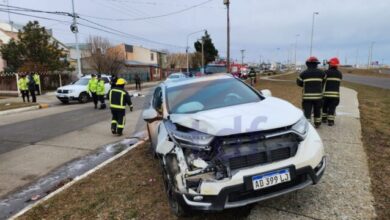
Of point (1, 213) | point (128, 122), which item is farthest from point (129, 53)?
point (1, 213)

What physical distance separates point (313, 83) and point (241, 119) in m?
4.35

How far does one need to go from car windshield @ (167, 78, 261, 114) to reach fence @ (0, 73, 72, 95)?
78.6 ft

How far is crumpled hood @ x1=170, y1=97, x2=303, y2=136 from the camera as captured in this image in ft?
10.9

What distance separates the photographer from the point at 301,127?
362cm

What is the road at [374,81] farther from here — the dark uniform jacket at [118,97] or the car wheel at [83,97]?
the dark uniform jacket at [118,97]

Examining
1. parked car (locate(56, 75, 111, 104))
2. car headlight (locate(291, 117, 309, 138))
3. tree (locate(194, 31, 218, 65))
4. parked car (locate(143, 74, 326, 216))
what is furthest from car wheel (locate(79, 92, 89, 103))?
tree (locate(194, 31, 218, 65))

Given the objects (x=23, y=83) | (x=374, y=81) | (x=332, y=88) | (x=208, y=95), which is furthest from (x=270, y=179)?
(x=374, y=81)

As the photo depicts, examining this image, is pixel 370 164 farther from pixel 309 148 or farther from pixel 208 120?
pixel 208 120

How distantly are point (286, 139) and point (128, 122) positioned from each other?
862 cm

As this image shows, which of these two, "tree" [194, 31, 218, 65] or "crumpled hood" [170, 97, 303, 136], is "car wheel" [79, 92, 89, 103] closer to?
"crumpled hood" [170, 97, 303, 136]

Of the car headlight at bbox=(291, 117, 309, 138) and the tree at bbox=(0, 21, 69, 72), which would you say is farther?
the tree at bbox=(0, 21, 69, 72)

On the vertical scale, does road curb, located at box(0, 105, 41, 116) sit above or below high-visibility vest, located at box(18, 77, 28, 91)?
below

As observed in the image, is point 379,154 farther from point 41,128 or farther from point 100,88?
point 100,88

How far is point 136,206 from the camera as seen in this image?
13.5 ft
